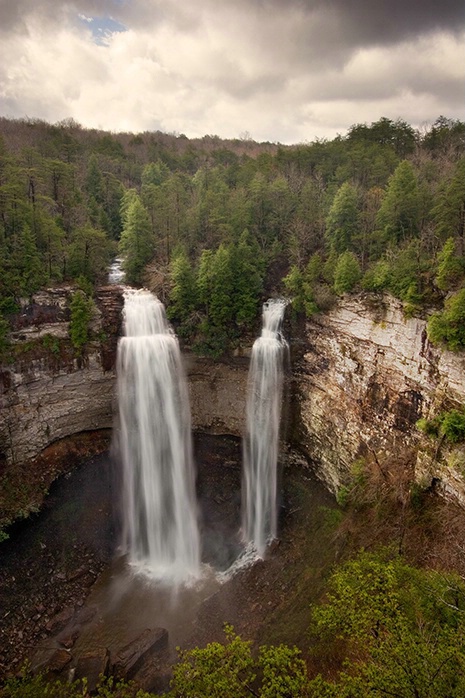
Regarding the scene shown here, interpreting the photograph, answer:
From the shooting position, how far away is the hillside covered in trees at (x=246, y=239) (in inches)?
843

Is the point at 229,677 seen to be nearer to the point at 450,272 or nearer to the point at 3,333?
the point at 450,272

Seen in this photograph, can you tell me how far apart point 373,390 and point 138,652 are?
16.5m

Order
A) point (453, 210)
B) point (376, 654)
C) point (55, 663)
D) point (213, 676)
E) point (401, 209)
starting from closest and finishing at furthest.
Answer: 1. point (376, 654)
2. point (213, 676)
3. point (55, 663)
4. point (453, 210)
5. point (401, 209)

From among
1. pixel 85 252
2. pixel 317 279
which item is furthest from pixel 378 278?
pixel 85 252

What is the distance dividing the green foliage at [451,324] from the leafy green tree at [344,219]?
10.9 m

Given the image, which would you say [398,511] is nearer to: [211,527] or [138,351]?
[211,527]

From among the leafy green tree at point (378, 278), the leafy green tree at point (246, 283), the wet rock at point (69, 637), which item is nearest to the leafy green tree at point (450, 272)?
the leafy green tree at point (378, 278)

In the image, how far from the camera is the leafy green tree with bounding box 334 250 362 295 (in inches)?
875

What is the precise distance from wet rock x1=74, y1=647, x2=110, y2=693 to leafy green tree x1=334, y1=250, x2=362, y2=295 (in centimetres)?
2076

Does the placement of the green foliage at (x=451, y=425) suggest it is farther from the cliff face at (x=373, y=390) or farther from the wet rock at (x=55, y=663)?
the wet rock at (x=55, y=663)

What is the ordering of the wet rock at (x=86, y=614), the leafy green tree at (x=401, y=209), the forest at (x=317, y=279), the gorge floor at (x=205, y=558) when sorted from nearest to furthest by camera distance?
the forest at (x=317, y=279)
the gorge floor at (x=205, y=558)
the wet rock at (x=86, y=614)
the leafy green tree at (x=401, y=209)

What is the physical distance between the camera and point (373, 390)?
21641 mm

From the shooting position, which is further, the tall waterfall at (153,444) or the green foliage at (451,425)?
the tall waterfall at (153,444)

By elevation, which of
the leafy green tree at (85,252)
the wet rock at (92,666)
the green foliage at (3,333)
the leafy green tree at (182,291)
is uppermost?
the leafy green tree at (85,252)
